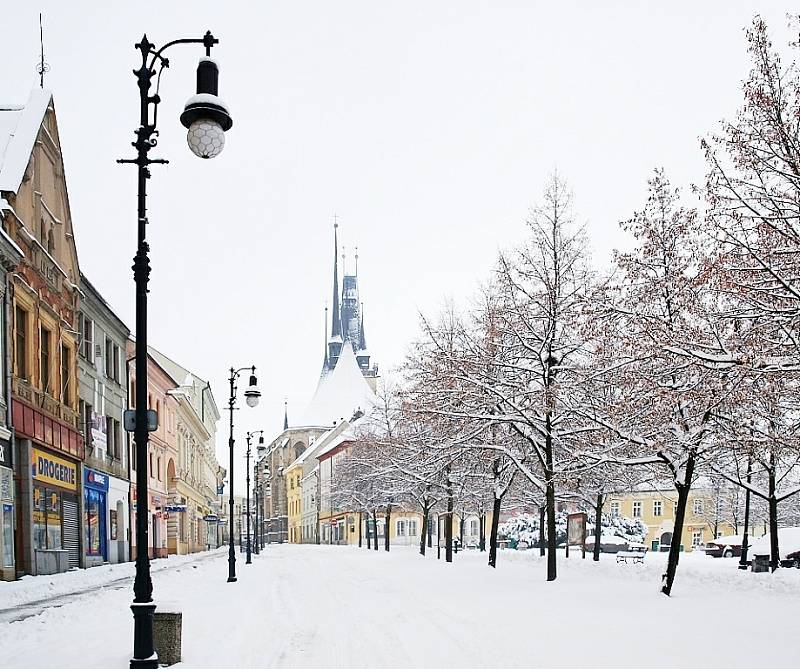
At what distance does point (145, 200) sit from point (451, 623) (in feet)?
28.1

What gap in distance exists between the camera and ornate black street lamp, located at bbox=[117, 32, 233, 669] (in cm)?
1025

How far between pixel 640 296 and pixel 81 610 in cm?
1263

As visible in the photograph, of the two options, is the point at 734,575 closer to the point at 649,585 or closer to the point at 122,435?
the point at 649,585

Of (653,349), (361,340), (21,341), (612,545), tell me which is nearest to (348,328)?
(361,340)

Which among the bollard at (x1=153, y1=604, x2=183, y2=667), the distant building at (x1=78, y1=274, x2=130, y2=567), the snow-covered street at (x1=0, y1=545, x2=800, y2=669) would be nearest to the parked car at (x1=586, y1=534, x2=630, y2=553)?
the distant building at (x1=78, y1=274, x2=130, y2=567)

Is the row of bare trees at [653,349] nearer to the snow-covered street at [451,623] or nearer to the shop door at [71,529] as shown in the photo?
the snow-covered street at [451,623]

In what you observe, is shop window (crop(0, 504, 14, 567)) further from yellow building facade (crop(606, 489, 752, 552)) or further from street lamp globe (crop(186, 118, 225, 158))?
yellow building facade (crop(606, 489, 752, 552))

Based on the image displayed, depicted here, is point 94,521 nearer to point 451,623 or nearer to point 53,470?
point 53,470

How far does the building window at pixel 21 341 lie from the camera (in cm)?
2939

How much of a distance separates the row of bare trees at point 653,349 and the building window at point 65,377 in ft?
40.7

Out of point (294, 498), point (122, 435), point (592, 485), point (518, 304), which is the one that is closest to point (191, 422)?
point (122, 435)

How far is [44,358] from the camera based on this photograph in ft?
107

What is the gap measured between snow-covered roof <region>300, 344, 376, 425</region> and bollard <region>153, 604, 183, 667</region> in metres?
136

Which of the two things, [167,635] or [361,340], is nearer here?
[167,635]
